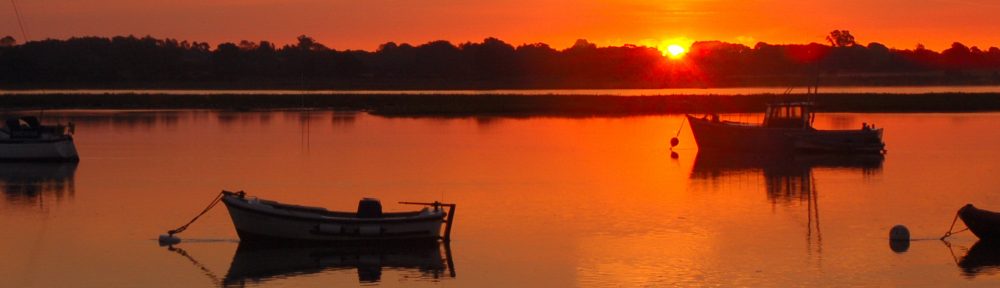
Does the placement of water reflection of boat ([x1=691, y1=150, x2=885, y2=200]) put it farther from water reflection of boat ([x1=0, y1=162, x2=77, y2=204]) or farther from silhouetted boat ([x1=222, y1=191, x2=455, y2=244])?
water reflection of boat ([x1=0, y1=162, x2=77, y2=204])

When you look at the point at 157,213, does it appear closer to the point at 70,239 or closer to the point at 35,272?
the point at 70,239

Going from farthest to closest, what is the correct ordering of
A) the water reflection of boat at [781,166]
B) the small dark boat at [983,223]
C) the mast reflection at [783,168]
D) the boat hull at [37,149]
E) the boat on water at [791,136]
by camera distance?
the boat on water at [791,136] < the boat hull at [37,149] < the water reflection of boat at [781,166] < the mast reflection at [783,168] < the small dark boat at [983,223]

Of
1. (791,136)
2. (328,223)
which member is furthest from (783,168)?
(328,223)

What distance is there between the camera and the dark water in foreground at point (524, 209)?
18453 mm

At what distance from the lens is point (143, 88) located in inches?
5162

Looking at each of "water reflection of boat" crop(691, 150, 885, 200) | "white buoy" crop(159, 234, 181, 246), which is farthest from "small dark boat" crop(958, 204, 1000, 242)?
"white buoy" crop(159, 234, 181, 246)

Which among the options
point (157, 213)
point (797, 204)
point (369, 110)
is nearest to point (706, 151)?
point (797, 204)

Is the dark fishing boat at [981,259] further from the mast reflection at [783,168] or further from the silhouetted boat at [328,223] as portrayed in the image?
the silhouetted boat at [328,223]

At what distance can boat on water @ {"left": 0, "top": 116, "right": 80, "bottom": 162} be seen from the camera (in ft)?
116

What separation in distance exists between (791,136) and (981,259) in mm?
20623

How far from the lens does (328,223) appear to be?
19.9 m

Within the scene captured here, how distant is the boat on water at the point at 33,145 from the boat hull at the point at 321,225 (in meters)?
16.9

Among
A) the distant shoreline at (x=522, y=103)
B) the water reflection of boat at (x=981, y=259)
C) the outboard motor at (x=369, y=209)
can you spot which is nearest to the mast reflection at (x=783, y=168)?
the water reflection of boat at (x=981, y=259)

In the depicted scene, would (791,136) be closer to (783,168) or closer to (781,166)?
(781,166)
